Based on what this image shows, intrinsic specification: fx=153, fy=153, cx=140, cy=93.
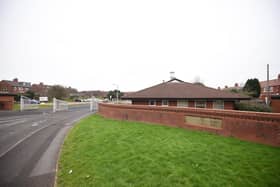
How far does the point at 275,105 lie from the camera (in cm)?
2308

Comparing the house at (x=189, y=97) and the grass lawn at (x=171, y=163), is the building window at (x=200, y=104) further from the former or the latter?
the grass lawn at (x=171, y=163)

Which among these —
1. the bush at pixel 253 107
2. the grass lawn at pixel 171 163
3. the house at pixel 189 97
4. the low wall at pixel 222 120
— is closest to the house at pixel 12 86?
the house at pixel 189 97

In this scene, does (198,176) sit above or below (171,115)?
below

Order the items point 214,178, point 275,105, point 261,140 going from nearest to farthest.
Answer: point 214,178 → point 261,140 → point 275,105

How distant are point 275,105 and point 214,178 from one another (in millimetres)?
25775

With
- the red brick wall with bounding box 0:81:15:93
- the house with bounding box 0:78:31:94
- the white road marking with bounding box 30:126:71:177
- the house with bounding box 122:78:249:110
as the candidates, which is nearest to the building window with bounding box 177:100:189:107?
the house with bounding box 122:78:249:110

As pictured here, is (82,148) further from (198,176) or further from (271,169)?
(271,169)

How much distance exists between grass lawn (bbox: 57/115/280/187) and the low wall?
0.64m

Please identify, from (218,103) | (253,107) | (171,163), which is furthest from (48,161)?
(253,107)

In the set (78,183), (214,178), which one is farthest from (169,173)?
(78,183)

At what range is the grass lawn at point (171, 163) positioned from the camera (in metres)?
4.80

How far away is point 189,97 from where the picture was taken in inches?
711

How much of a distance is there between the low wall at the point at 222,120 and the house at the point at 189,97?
536 cm

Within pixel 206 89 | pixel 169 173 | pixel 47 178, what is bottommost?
pixel 47 178
